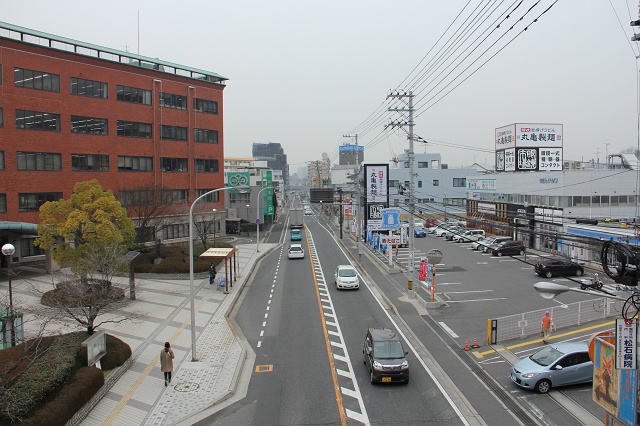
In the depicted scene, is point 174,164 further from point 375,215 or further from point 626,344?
point 626,344

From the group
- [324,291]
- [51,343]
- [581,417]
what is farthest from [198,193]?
[581,417]

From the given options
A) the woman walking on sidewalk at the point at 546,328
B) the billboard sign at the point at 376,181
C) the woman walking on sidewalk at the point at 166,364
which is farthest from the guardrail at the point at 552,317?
the billboard sign at the point at 376,181

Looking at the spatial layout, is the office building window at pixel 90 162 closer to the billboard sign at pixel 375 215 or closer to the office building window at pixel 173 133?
the office building window at pixel 173 133

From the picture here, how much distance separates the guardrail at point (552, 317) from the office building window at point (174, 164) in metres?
37.9

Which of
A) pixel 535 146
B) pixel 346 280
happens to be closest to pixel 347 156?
pixel 535 146

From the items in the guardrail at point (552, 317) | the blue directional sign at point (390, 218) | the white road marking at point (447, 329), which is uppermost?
the blue directional sign at point (390, 218)

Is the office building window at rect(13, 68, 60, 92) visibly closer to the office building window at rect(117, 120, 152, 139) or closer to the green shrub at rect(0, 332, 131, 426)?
the office building window at rect(117, 120, 152, 139)

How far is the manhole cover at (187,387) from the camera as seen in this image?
16.5m

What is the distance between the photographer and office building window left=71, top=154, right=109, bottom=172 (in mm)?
42594

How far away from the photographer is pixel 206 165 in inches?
2197

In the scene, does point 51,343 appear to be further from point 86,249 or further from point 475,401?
point 475,401

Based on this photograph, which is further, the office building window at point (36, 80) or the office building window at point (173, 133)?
the office building window at point (173, 133)

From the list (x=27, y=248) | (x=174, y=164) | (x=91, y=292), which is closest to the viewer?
(x=91, y=292)

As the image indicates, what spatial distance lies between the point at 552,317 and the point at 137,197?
34.7 m
